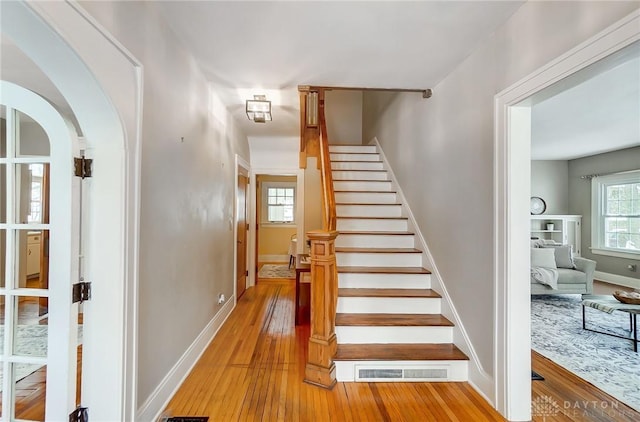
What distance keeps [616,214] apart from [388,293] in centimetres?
624

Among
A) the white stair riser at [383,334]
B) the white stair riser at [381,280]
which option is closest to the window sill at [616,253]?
the white stair riser at [381,280]

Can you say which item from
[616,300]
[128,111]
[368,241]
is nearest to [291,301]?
[368,241]

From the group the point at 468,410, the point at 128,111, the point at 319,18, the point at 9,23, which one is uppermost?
the point at 319,18

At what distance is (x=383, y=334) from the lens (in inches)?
98.7

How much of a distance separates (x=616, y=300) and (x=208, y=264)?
13.9 ft

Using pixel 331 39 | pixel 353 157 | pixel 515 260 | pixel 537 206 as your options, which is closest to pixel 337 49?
pixel 331 39

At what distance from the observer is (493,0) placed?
170 cm

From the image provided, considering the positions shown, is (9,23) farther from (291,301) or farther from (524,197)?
(291,301)

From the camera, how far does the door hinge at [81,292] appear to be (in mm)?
1401

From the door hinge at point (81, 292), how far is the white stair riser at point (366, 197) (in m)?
3.14

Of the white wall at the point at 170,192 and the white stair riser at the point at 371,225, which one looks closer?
the white wall at the point at 170,192

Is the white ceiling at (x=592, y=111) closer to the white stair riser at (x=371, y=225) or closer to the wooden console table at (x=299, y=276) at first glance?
the white stair riser at (x=371, y=225)

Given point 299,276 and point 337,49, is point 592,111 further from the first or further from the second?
point 299,276

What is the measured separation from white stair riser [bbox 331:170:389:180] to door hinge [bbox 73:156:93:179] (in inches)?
138
